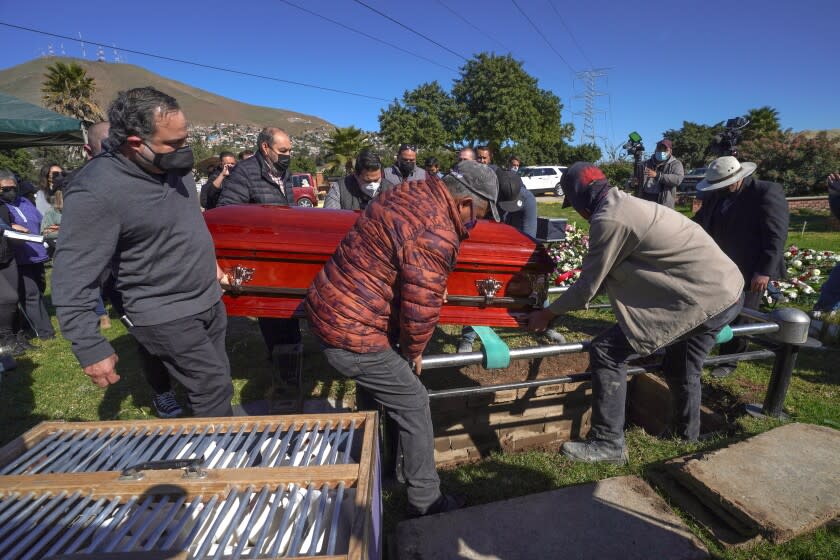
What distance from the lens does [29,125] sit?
5707 mm

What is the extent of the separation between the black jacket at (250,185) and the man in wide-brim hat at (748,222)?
3.39 m

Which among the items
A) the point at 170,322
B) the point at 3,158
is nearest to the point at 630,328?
the point at 170,322

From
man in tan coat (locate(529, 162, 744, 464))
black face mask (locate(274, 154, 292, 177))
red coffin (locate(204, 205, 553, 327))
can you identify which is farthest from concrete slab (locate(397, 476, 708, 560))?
black face mask (locate(274, 154, 292, 177))

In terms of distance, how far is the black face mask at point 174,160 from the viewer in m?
1.76

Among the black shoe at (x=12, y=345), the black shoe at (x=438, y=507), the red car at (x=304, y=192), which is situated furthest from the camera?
the red car at (x=304, y=192)

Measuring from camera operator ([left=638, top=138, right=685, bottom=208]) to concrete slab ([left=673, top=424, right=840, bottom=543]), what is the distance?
148 inches

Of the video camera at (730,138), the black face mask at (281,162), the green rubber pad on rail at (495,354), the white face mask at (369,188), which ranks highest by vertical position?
the video camera at (730,138)

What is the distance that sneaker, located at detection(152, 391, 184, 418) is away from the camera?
2.95m

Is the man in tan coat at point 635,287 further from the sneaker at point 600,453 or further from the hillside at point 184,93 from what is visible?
the hillside at point 184,93

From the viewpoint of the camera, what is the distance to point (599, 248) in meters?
1.97

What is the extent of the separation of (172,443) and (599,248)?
185 cm

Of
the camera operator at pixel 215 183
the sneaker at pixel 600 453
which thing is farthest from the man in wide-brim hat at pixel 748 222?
the camera operator at pixel 215 183

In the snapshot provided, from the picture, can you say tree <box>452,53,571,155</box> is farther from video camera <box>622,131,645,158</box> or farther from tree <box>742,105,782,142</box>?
video camera <box>622,131,645,158</box>

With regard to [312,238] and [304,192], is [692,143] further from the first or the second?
[312,238]
